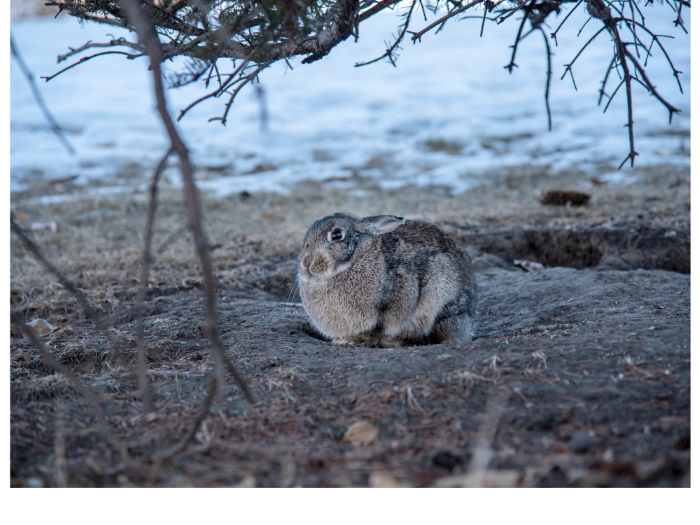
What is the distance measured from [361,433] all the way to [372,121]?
46.9ft

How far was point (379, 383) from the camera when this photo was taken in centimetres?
254

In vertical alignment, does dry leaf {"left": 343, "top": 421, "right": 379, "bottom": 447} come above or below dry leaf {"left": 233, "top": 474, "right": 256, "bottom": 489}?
above

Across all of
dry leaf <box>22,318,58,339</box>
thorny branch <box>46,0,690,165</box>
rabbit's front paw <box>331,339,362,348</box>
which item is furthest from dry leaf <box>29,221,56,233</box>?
rabbit's front paw <box>331,339,362,348</box>

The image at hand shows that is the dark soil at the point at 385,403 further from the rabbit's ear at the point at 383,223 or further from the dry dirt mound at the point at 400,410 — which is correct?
the rabbit's ear at the point at 383,223

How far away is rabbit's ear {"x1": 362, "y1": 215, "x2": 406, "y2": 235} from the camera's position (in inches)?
142

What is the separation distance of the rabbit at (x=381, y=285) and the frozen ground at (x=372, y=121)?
185 inches

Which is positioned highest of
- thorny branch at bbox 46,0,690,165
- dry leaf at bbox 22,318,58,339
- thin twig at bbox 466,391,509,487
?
thorny branch at bbox 46,0,690,165

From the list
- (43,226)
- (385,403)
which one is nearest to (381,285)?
(385,403)

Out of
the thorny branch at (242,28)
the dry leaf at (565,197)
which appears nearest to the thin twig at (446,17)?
the thorny branch at (242,28)

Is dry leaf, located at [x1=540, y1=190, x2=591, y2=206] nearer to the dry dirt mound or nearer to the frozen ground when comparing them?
the frozen ground

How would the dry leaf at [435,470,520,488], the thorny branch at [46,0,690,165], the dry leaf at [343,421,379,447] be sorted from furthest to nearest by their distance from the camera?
the thorny branch at [46,0,690,165] → the dry leaf at [343,421,379,447] → the dry leaf at [435,470,520,488]

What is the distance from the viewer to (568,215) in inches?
249

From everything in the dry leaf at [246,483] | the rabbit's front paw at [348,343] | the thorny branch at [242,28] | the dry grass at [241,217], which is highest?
the thorny branch at [242,28]

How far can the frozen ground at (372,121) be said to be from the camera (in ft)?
34.6
